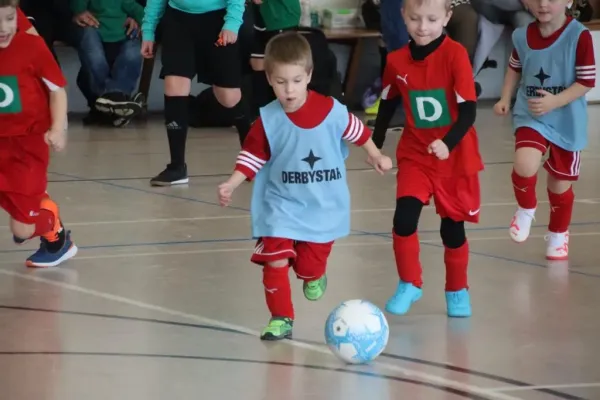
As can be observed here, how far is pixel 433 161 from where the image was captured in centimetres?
416

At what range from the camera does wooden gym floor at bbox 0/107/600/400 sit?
11.2 feet

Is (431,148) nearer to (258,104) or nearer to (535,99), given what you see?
(535,99)

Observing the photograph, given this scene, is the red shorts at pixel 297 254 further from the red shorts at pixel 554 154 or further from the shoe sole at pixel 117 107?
the shoe sole at pixel 117 107

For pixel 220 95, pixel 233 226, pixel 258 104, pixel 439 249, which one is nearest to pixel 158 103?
pixel 258 104

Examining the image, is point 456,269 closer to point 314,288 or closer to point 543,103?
point 314,288

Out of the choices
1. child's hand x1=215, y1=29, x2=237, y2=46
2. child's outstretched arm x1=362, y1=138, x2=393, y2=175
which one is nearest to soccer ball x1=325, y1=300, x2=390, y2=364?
child's outstretched arm x1=362, y1=138, x2=393, y2=175

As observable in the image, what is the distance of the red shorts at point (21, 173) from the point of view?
4719 millimetres

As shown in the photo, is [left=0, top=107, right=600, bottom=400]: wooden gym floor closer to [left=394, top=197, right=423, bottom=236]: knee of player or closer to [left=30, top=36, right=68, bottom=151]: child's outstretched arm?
[left=394, top=197, right=423, bottom=236]: knee of player

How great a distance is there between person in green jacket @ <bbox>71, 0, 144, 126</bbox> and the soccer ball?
6600 millimetres

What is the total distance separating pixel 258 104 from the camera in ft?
32.4

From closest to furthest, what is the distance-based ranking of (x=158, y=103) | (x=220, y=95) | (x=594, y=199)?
(x=594, y=199) < (x=220, y=95) < (x=158, y=103)

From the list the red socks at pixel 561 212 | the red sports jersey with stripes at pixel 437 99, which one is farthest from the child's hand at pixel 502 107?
the red sports jersey with stripes at pixel 437 99

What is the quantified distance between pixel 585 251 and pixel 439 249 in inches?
25.4

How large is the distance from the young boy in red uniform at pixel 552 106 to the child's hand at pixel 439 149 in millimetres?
1083
